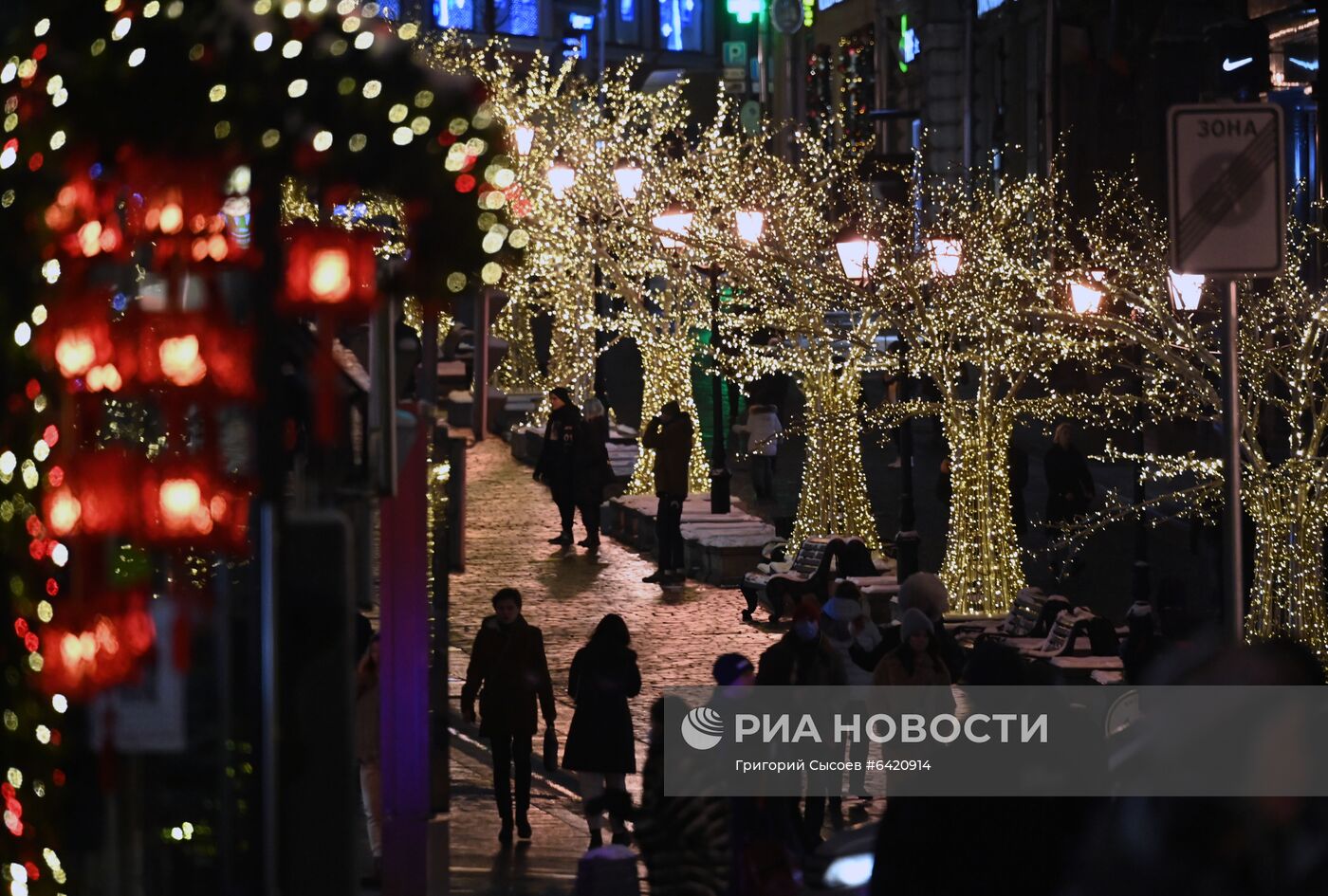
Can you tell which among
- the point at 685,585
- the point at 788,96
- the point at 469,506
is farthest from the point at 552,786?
the point at 788,96

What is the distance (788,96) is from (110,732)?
54.4m

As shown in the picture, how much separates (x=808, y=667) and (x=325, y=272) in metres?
6.33

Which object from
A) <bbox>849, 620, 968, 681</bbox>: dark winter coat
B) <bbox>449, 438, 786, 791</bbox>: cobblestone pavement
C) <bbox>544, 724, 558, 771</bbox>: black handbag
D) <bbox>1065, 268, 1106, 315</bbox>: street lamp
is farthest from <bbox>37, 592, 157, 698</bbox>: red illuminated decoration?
<bbox>1065, 268, 1106, 315</bbox>: street lamp

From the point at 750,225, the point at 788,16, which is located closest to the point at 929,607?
the point at 750,225

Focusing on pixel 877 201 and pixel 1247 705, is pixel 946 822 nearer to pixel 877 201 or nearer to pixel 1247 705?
pixel 1247 705

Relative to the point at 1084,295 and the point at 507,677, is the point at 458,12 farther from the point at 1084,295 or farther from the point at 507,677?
the point at 507,677

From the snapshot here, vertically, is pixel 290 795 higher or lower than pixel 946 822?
higher

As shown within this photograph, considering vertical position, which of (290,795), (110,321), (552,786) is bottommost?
(552,786)

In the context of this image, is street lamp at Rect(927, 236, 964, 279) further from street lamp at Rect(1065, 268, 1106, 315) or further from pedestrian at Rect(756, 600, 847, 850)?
pedestrian at Rect(756, 600, 847, 850)

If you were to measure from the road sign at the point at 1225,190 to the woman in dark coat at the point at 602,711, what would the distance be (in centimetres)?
495

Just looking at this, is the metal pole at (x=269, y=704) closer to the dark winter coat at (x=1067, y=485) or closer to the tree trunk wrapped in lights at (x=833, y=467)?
the tree trunk wrapped in lights at (x=833, y=467)

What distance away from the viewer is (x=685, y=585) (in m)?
20.8

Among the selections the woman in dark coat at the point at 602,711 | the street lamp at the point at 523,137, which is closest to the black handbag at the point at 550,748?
the woman in dark coat at the point at 602,711

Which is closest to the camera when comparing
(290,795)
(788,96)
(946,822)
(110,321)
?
(290,795)
